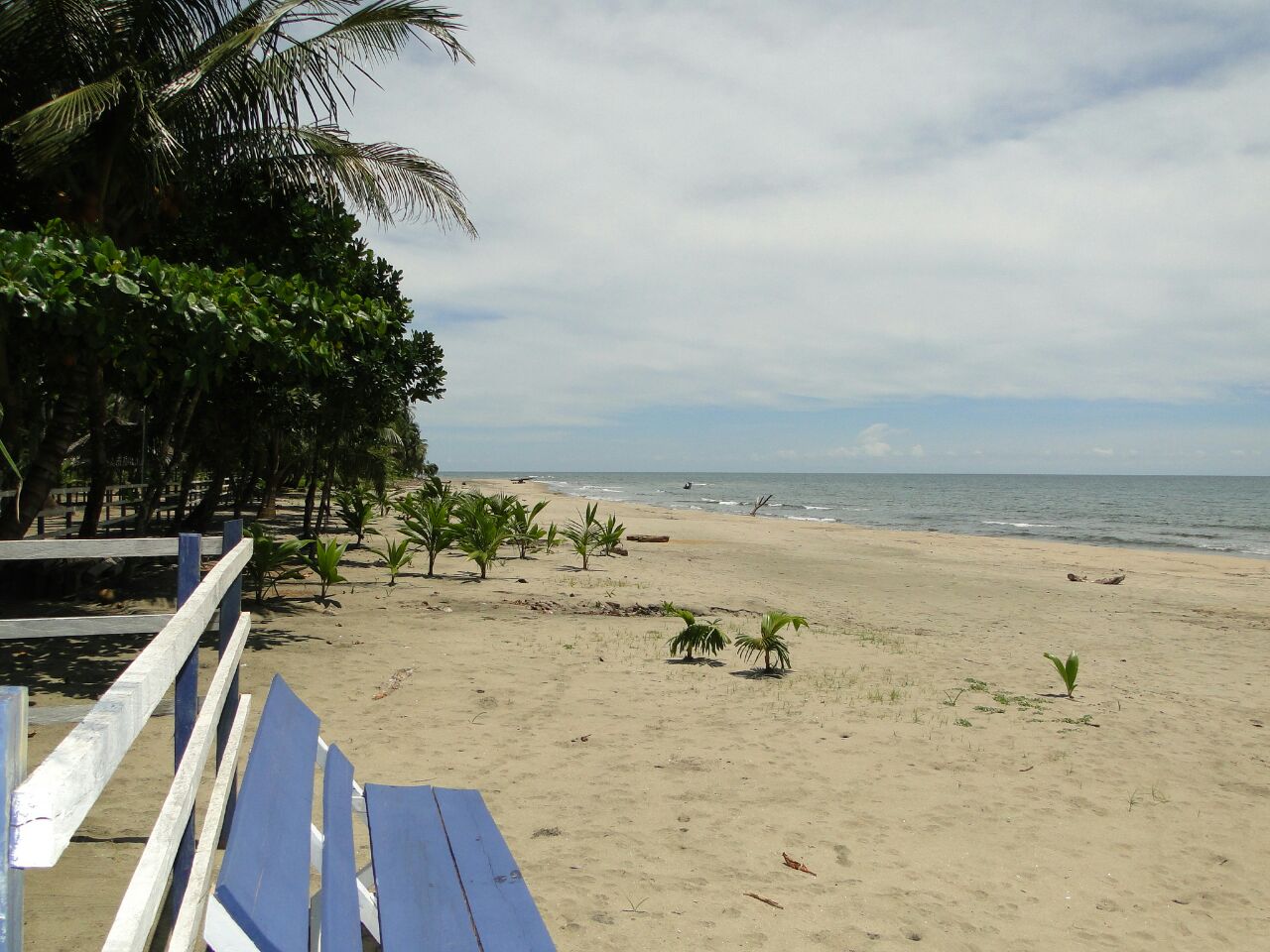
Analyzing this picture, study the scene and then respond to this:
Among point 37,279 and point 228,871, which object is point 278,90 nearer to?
point 37,279

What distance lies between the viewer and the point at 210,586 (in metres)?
2.35

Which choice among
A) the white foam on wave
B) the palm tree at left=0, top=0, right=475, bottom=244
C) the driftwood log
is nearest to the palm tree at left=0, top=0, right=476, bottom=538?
the palm tree at left=0, top=0, right=475, bottom=244

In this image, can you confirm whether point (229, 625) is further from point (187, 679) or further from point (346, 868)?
point (346, 868)

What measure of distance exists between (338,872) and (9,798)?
1475 mm

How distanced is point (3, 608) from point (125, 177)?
4.05 metres

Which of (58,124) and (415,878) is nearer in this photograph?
(415,878)

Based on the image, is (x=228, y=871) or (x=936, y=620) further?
(x=936, y=620)

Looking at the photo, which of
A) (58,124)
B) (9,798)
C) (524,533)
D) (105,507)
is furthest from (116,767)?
(524,533)

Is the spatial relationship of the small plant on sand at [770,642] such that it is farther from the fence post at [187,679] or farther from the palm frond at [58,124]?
the palm frond at [58,124]

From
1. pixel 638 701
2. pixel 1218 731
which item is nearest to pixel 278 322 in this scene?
pixel 638 701

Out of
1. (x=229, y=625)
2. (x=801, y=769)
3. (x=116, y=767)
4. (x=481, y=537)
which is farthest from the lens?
(x=481, y=537)

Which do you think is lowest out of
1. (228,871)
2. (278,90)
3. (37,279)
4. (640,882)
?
(640,882)

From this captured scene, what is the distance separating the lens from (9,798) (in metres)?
0.73

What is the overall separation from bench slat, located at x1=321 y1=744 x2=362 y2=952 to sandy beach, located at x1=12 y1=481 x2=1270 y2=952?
3.71ft
